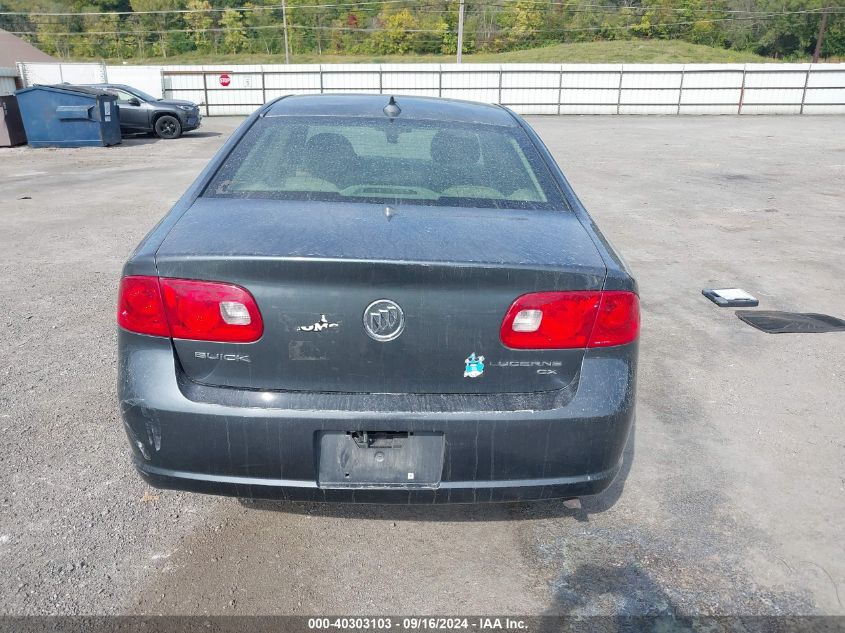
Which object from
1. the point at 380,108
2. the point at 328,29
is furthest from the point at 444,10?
the point at 380,108

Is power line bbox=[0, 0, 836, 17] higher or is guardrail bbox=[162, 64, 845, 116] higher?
power line bbox=[0, 0, 836, 17]

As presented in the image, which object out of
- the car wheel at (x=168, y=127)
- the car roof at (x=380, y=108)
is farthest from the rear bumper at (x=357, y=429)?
the car wheel at (x=168, y=127)

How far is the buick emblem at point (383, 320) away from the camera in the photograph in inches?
84.0

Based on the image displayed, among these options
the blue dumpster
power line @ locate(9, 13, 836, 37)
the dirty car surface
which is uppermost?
power line @ locate(9, 13, 836, 37)

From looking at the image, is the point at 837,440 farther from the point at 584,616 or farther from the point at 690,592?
the point at 584,616

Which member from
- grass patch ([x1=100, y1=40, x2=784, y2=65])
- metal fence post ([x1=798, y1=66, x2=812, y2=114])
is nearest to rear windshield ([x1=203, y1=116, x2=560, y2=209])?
metal fence post ([x1=798, y1=66, x2=812, y2=114])

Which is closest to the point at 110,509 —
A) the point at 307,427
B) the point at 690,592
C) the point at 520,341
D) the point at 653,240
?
the point at 307,427

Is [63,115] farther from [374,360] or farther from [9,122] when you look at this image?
[374,360]

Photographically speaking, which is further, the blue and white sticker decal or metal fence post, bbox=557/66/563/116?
metal fence post, bbox=557/66/563/116

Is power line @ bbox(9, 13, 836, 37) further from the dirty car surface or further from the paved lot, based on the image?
the dirty car surface

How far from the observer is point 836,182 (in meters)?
12.5

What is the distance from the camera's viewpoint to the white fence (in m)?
28.7

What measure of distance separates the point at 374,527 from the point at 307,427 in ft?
2.65

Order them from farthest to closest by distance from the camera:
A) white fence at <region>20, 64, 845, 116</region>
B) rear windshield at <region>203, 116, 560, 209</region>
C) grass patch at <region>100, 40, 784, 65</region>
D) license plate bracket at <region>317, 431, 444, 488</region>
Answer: grass patch at <region>100, 40, 784, 65</region>, white fence at <region>20, 64, 845, 116</region>, rear windshield at <region>203, 116, 560, 209</region>, license plate bracket at <region>317, 431, 444, 488</region>
